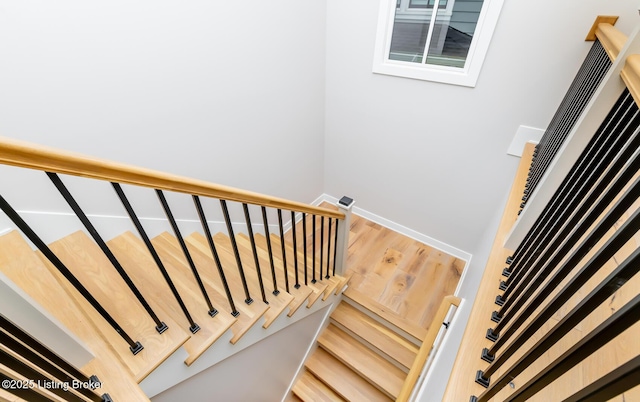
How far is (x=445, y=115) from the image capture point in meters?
2.27

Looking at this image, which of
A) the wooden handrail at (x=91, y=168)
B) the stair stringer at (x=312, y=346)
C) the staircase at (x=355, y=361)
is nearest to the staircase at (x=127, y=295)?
the wooden handrail at (x=91, y=168)

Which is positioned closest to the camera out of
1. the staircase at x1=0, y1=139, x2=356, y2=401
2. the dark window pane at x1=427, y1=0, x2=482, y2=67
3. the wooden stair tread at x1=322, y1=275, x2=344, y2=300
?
the staircase at x1=0, y1=139, x2=356, y2=401

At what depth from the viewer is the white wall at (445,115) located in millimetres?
1695

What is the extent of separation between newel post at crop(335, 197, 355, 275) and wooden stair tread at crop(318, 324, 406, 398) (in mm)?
701

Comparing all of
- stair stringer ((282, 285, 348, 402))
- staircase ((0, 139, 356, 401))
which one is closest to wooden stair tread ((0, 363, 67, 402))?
staircase ((0, 139, 356, 401))

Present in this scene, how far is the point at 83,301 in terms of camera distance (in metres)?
1.14

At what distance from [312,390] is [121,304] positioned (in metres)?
2.06

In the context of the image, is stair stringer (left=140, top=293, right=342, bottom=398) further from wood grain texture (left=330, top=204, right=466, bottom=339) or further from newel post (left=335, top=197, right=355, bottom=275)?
wood grain texture (left=330, top=204, right=466, bottom=339)

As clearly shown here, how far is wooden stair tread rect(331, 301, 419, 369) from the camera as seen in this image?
7.33 ft

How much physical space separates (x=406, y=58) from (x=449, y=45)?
35 cm

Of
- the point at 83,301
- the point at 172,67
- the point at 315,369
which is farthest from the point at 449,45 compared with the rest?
the point at 315,369

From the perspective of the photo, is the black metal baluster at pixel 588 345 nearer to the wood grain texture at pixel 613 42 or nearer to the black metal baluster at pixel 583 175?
the black metal baluster at pixel 583 175

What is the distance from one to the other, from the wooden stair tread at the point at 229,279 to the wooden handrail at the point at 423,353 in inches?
40.7

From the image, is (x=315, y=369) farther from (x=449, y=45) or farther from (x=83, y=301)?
(x=449, y=45)
